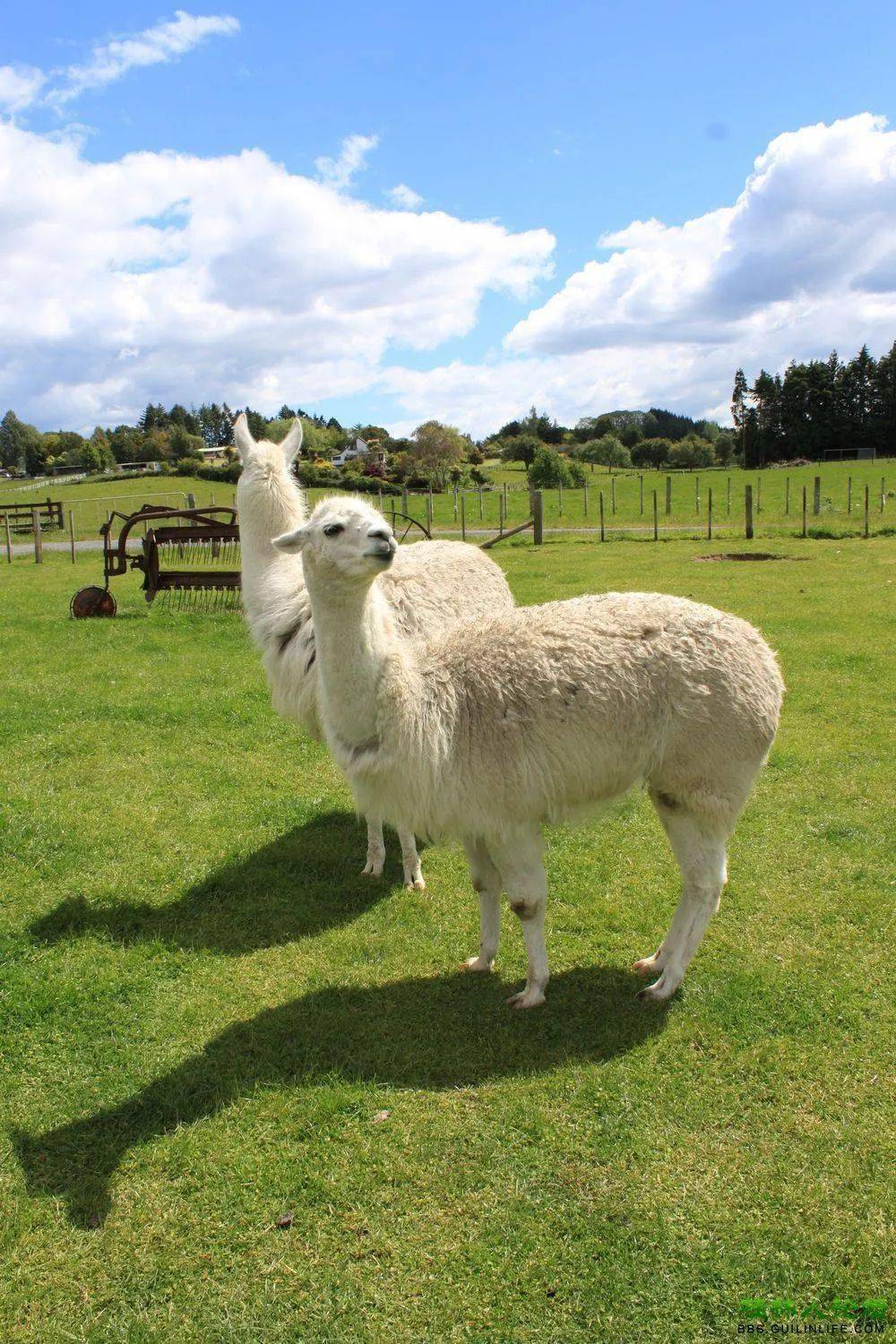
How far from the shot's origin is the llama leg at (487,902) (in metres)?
4.19

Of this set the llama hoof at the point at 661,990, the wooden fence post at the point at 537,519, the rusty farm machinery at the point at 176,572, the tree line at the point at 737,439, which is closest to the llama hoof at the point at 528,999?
the llama hoof at the point at 661,990

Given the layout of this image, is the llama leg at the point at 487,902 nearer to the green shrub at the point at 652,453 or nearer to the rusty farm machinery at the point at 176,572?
the rusty farm machinery at the point at 176,572

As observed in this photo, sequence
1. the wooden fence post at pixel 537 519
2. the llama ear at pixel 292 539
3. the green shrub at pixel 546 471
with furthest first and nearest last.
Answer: the green shrub at pixel 546 471
the wooden fence post at pixel 537 519
the llama ear at pixel 292 539

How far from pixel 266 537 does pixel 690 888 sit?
11.0 ft

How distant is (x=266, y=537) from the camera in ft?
18.5

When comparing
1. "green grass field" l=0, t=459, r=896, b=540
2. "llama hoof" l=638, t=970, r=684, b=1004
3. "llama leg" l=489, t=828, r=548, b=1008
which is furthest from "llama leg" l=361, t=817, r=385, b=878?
"green grass field" l=0, t=459, r=896, b=540

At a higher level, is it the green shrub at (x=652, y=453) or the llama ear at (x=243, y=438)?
the green shrub at (x=652, y=453)

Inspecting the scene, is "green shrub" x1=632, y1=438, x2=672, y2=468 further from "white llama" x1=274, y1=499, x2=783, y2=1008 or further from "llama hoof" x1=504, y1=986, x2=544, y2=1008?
"llama hoof" x1=504, y1=986, x2=544, y2=1008

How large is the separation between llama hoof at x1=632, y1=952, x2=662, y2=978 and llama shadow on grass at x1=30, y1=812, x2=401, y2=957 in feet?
4.96

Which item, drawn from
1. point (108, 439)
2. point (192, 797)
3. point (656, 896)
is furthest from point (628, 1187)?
point (108, 439)

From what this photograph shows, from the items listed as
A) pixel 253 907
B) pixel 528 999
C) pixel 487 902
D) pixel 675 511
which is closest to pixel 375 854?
pixel 253 907

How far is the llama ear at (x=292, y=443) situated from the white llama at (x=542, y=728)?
2.25m

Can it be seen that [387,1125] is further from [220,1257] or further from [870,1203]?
[870,1203]

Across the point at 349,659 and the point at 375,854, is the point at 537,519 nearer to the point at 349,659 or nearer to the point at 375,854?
the point at 375,854
